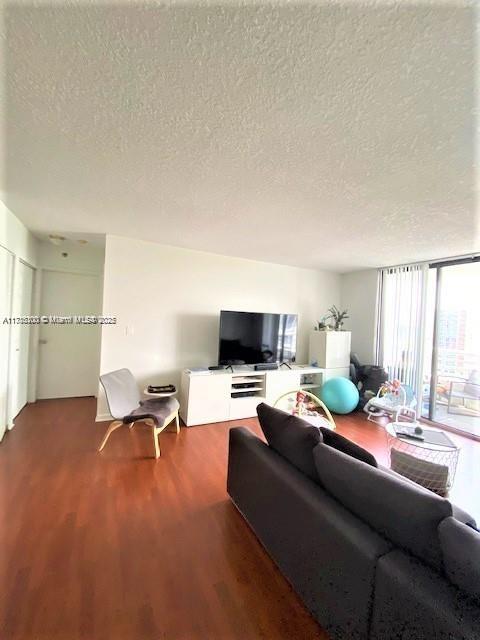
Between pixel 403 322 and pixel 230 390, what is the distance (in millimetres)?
2965

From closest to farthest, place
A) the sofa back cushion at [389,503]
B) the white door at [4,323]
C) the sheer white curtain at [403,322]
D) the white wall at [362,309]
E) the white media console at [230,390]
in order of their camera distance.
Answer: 1. the sofa back cushion at [389,503]
2. the white door at [4,323]
3. the white media console at [230,390]
4. the sheer white curtain at [403,322]
5. the white wall at [362,309]

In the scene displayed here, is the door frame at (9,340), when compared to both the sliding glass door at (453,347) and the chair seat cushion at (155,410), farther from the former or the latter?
the sliding glass door at (453,347)

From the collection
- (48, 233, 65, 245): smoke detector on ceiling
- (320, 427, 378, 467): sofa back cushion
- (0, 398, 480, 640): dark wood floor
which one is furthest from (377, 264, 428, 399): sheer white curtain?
(48, 233, 65, 245): smoke detector on ceiling

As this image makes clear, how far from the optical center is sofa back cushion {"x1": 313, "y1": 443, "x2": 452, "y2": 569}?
870 millimetres

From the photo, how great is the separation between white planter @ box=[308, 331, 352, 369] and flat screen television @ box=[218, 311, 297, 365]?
0.51 meters

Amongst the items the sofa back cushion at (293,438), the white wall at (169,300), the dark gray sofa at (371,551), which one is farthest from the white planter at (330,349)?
the dark gray sofa at (371,551)

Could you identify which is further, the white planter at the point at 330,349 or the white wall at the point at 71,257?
the white planter at the point at 330,349

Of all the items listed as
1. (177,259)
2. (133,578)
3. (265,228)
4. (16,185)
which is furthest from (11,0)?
(177,259)

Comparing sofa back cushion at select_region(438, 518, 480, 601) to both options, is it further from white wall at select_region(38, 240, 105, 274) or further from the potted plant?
white wall at select_region(38, 240, 105, 274)

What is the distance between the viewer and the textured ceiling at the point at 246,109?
34.4 inches

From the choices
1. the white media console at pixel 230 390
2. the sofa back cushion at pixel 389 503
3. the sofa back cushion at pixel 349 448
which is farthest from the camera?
the white media console at pixel 230 390

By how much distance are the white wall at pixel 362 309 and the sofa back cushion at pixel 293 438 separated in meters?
3.53

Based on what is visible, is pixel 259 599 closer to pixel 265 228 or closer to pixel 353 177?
pixel 353 177

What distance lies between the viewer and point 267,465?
152cm
